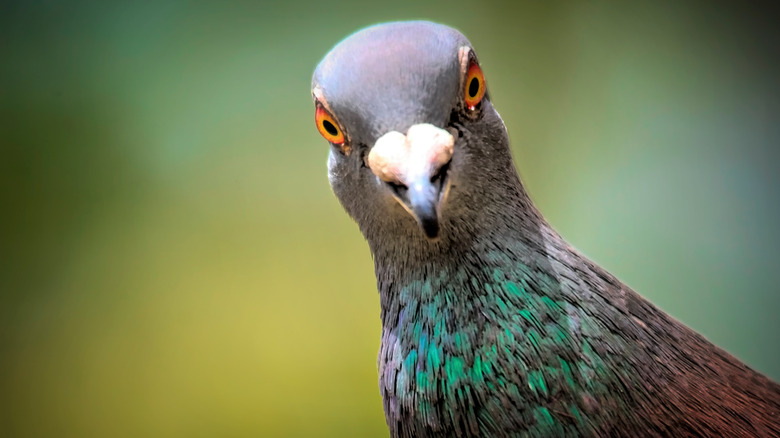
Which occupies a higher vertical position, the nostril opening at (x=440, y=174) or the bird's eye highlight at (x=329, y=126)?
the bird's eye highlight at (x=329, y=126)

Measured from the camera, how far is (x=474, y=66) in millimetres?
1350

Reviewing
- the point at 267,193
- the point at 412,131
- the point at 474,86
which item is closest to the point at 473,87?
the point at 474,86

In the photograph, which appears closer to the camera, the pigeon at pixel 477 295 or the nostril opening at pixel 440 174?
the nostril opening at pixel 440 174

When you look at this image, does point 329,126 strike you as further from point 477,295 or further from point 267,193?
point 267,193

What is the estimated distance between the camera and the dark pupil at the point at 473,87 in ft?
4.40

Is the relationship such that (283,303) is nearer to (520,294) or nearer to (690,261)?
(520,294)

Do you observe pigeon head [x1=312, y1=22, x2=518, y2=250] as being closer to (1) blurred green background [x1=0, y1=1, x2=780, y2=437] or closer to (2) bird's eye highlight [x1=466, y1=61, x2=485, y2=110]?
(2) bird's eye highlight [x1=466, y1=61, x2=485, y2=110]

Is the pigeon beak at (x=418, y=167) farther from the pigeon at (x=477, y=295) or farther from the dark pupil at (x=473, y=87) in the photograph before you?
the dark pupil at (x=473, y=87)

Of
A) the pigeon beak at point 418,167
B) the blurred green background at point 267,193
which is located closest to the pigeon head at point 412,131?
the pigeon beak at point 418,167

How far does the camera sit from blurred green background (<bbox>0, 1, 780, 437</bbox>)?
281cm

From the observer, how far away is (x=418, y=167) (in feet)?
3.67

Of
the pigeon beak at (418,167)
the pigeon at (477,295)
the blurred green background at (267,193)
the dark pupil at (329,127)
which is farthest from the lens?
the blurred green background at (267,193)

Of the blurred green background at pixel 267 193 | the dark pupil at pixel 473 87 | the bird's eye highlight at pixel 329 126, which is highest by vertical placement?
the blurred green background at pixel 267 193

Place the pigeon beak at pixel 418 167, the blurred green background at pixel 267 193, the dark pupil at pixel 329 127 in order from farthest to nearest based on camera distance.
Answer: the blurred green background at pixel 267 193 < the dark pupil at pixel 329 127 < the pigeon beak at pixel 418 167
